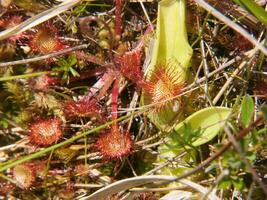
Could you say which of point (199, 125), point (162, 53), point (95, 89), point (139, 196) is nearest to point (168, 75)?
point (162, 53)

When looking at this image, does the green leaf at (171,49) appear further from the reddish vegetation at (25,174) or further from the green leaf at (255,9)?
the reddish vegetation at (25,174)

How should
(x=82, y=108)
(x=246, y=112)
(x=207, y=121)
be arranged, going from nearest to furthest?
(x=246, y=112)
(x=207, y=121)
(x=82, y=108)

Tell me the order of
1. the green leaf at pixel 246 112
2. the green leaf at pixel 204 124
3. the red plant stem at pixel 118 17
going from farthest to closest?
1. the red plant stem at pixel 118 17
2. the green leaf at pixel 204 124
3. the green leaf at pixel 246 112

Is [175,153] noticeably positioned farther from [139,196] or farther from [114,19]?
[114,19]

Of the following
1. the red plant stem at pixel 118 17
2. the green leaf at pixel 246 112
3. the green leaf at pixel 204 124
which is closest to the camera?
the green leaf at pixel 246 112

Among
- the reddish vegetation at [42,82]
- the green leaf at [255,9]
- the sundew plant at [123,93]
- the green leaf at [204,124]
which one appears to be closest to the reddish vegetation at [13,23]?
the sundew plant at [123,93]

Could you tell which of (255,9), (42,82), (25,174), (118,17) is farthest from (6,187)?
(255,9)

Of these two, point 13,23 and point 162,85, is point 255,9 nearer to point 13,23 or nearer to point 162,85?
point 162,85
